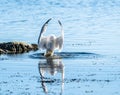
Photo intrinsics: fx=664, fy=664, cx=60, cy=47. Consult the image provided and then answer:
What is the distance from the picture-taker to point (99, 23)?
33.2 m

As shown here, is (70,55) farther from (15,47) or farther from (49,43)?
(15,47)

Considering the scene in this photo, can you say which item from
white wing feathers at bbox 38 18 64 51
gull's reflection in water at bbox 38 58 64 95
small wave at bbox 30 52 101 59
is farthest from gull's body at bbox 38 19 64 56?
gull's reflection in water at bbox 38 58 64 95

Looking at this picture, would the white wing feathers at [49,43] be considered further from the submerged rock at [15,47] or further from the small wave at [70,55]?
the submerged rock at [15,47]

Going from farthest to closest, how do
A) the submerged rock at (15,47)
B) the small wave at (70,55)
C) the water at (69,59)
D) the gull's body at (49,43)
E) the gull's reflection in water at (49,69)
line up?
the submerged rock at (15,47) → the gull's body at (49,43) → the small wave at (70,55) → the gull's reflection in water at (49,69) → the water at (69,59)

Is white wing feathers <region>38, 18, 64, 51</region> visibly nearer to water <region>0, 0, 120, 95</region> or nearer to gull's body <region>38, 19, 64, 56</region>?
gull's body <region>38, 19, 64, 56</region>

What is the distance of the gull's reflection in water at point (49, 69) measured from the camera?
1708 cm

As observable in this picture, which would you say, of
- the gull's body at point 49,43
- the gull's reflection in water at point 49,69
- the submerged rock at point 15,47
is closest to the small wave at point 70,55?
the gull's body at point 49,43

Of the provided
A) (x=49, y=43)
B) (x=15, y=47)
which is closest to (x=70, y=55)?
(x=49, y=43)

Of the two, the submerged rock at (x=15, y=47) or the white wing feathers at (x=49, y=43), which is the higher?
the white wing feathers at (x=49, y=43)

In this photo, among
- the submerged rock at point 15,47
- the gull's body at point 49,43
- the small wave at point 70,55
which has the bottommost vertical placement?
the submerged rock at point 15,47

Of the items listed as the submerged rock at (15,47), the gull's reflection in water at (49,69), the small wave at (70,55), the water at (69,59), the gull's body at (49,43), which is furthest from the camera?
the submerged rock at (15,47)

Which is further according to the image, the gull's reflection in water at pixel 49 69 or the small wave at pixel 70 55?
the small wave at pixel 70 55

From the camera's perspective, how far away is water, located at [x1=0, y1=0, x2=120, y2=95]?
1627 cm

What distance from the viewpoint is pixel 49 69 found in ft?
62.5
